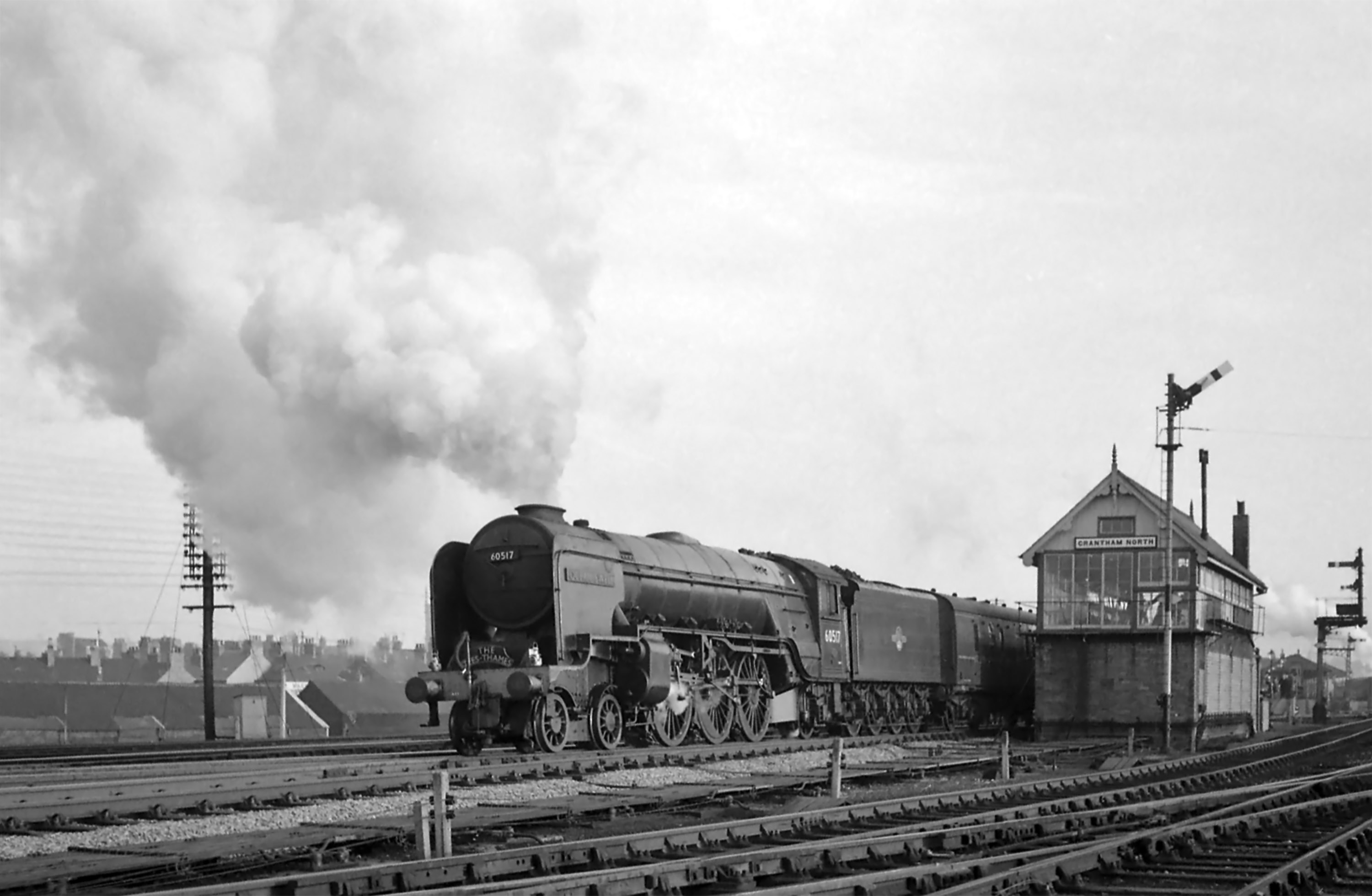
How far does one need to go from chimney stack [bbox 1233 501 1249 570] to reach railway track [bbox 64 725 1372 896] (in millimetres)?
38321

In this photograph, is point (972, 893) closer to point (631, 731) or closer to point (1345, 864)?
point (1345, 864)

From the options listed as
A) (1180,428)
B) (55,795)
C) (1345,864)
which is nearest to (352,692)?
(1180,428)

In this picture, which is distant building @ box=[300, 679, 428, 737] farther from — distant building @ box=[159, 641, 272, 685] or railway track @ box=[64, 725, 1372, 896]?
railway track @ box=[64, 725, 1372, 896]

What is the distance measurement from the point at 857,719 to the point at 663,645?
10.3 meters

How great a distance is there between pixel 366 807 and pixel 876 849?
5980mm

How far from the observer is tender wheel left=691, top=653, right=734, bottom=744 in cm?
2592

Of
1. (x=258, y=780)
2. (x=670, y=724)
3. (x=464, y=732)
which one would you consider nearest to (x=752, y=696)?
(x=670, y=724)

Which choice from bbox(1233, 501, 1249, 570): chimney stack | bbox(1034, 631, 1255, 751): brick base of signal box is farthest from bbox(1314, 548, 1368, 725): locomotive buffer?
bbox(1034, 631, 1255, 751): brick base of signal box

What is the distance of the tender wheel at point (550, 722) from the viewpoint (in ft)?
71.2

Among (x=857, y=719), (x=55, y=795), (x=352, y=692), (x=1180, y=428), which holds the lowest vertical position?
(x=352, y=692)

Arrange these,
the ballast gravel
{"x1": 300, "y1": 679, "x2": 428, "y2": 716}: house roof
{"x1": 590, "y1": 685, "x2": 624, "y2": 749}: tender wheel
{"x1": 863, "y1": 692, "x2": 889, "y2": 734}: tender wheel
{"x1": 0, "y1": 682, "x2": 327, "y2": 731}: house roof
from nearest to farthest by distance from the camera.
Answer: the ballast gravel → {"x1": 590, "y1": 685, "x2": 624, "y2": 749}: tender wheel → {"x1": 863, "y1": 692, "x2": 889, "y2": 734}: tender wheel → {"x1": 0, "y1": 682, "x2": 327, "y2": 731}: house roof → {"x1": 300, "y1": 679, "x2": 428, "y2": 716}: house roof

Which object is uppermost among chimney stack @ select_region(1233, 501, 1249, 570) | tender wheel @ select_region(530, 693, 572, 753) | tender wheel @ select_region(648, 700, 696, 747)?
chimney stack @ select_region(1233, 501, 1249, 570)

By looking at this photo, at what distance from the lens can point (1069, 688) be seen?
3672 cm

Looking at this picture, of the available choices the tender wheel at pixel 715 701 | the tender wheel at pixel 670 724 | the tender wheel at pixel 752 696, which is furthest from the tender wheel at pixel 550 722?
the tender wheel at pixel 752 696
